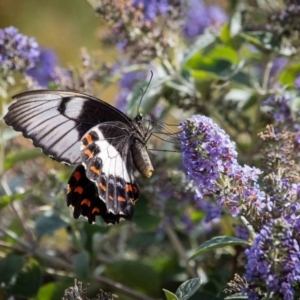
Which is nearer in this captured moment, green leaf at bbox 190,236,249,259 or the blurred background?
green leaf at bbox 190,236,249,259

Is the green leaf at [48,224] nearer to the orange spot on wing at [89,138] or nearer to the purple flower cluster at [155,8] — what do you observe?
the orange spot on wing at [89,138]

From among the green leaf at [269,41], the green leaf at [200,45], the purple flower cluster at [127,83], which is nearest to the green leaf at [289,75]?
the green leaf at [269,41]

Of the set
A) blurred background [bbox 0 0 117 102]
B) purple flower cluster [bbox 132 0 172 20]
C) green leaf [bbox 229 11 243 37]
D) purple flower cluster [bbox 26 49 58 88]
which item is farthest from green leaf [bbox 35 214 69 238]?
blurred background [bbox 0 0 117 102]

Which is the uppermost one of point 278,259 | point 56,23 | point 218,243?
point 56,23

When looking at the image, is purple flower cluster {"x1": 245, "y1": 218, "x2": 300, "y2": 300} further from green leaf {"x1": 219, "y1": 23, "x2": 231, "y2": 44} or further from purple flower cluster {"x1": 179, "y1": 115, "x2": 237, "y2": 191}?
green leaf {"x1": 219, "y1": 23, "x2": 231, "y2": 44}

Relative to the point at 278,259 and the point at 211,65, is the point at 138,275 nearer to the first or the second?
the point at 211,65

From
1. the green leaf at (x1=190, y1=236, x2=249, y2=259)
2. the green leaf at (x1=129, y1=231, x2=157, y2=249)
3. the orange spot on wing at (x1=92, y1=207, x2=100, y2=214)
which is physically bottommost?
the green leaf at (x1=190, y1=236, x2=249, y2=259)

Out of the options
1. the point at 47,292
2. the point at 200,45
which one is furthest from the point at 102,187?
the point at 200,45
